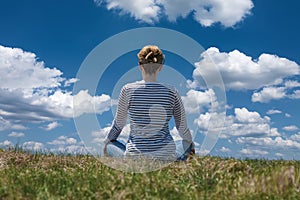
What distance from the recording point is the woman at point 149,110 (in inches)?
370

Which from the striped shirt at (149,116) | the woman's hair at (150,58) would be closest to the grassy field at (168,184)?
the striped shirt at (149,116)

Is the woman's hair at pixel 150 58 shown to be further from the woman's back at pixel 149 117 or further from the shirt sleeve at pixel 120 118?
the shirt sleeve at pixel 120 118

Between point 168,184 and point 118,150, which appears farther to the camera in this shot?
point 118,150

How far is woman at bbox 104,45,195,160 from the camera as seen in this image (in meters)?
9.39

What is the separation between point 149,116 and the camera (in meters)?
9.42

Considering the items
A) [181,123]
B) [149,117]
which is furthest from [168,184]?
[181,123]

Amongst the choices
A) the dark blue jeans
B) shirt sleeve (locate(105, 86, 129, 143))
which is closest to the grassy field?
the dark blue jeans

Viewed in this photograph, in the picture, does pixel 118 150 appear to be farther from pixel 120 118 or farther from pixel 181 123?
pixel 181 123

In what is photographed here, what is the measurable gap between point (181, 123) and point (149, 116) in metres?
0.86

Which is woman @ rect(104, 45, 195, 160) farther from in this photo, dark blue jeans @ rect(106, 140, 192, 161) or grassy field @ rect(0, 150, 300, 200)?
grassy field @ rect(0, 150, 300, 200)

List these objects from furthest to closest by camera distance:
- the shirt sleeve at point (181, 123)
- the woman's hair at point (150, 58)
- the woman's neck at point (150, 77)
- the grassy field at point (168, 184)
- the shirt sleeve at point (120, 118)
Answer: the shirt sleeve at point (181, 123), the shirt sleeve at point (120, 118), the woman's neck at point (150, 77), the woman's hair at point (150, 58), the grassy field at point (168, 184)

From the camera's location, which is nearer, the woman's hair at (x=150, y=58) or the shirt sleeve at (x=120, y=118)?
the woman's hair at (x=150, y=58)

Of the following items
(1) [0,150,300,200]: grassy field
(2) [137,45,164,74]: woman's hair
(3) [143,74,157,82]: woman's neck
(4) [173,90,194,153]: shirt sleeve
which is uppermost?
(2) [137,45,164,74]: woman's hair

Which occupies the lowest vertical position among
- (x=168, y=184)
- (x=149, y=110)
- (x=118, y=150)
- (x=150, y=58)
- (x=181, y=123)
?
(x=168, y=184)
